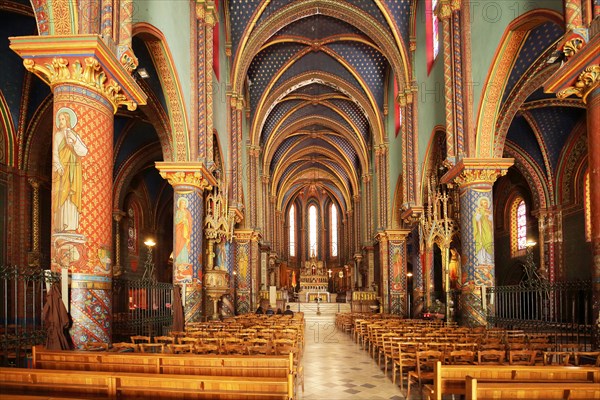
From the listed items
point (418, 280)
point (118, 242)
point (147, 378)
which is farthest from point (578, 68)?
point (118, 242)

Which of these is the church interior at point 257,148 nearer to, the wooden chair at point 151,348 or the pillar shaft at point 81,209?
the pillar shaft at point 81,209

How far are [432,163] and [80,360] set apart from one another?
17.9m

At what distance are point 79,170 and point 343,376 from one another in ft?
20.7

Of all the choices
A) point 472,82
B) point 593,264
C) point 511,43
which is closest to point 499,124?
point 472,82

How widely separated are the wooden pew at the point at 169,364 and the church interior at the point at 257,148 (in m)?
1.28

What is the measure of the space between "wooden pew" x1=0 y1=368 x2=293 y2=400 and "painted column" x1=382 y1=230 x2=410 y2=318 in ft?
81.4

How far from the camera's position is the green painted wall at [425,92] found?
1975 centimetres

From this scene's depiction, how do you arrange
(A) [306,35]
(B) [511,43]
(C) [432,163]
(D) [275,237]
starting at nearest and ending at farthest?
(B) [511,43] → (C) [432,163] → (A) [306,35] → (D) [275,237]

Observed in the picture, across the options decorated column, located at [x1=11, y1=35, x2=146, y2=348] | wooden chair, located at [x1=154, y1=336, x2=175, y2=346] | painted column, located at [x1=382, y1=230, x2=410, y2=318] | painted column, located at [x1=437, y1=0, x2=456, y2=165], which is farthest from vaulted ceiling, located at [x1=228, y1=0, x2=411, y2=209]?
wooden chair, located at [x1=154, y1=336, x2=175, y2=346]

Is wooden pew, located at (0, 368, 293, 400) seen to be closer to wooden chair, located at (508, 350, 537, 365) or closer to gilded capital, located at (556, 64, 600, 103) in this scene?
wooden chair, located at (508, 350, 537, 365)

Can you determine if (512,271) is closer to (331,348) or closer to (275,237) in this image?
(331,348)

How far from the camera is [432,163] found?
21828 millimetres

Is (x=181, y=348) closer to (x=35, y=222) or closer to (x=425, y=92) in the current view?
(x=35, y=222)

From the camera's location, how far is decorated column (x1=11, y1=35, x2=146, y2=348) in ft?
26.6
